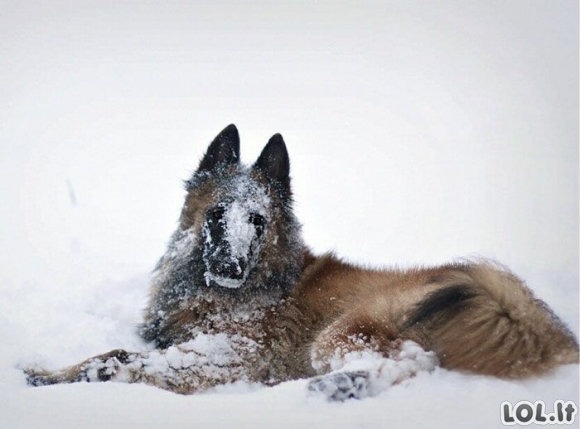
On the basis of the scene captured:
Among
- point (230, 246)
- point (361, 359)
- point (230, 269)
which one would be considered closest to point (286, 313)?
point (230, 269)

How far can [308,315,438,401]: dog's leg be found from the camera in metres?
3.52

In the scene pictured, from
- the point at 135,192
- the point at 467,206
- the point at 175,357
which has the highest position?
the point at 135,192

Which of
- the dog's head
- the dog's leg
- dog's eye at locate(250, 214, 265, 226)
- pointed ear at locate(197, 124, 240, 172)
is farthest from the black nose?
pointed ear at locate(197, 124, 240, 172)

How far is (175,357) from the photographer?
4402mm

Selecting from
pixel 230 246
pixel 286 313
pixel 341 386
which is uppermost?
pixel 230 246

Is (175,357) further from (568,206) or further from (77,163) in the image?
(77,163)

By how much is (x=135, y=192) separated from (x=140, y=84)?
3.72 meters

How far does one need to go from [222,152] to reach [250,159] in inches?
14.6

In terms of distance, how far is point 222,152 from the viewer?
5551mm

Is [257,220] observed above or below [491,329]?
above

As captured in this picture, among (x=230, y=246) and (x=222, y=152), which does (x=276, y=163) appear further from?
(x=230, y=246)

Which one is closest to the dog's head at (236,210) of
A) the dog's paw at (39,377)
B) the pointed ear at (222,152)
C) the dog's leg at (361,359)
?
the pointed ear at (222,152)

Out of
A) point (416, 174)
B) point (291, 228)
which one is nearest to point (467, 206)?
point (416, 174)

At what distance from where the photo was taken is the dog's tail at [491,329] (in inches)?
143
